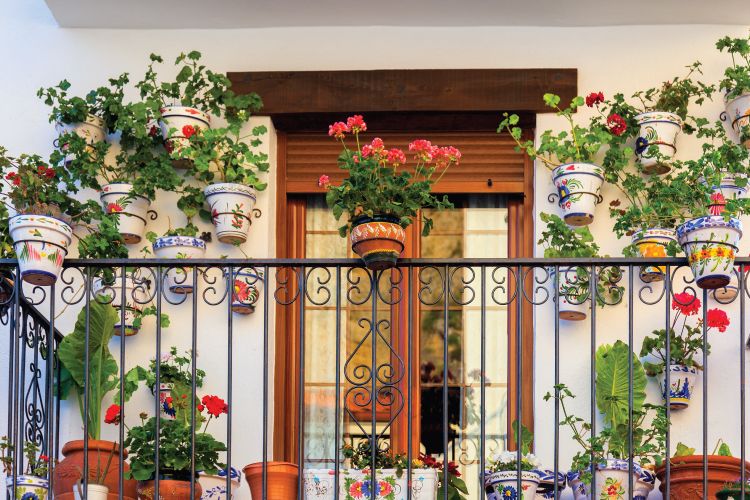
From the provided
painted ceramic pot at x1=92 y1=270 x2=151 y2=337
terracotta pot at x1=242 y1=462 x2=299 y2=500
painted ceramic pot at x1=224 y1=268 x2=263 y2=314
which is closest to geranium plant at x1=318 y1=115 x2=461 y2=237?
terracotta pot at x1=242 y1=462 x2=299 y2=500

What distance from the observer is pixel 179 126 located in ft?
30.7

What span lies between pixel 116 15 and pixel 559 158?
2629 mm

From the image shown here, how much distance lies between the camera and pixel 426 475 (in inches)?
314

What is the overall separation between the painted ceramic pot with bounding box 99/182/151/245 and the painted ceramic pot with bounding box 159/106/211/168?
11.8 inches

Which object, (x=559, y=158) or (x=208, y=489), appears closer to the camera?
(x=208, y=489)

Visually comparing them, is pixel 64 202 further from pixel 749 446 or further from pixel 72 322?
pixel 749 446

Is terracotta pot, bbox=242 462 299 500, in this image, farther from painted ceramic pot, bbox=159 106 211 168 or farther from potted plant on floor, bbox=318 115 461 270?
painted ceramic pot, bbox=159 106 211 168

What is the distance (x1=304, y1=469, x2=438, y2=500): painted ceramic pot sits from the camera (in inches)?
313

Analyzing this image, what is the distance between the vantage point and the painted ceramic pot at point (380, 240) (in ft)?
25.3

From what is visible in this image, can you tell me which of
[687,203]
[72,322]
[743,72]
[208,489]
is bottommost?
[208,489]

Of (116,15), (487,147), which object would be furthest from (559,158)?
(116,15)

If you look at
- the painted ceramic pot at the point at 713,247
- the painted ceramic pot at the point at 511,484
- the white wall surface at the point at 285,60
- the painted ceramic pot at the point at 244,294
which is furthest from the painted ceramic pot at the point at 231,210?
the painted ceramic pot at the point at 713,247

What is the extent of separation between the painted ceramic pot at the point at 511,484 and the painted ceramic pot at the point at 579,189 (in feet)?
5.22

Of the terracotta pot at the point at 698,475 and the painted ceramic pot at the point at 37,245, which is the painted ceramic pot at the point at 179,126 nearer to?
the painted ceramic pot at the point at 37,245
